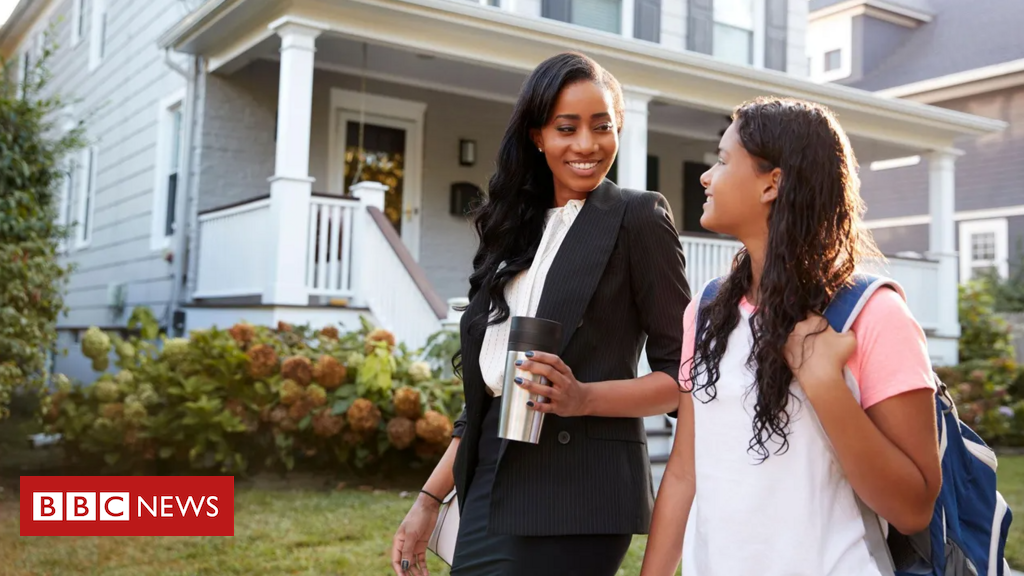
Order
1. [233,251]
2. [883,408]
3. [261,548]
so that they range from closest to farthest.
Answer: [883,408] < [261,548] < [233,251]

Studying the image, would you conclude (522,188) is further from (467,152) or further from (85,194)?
(85,194)

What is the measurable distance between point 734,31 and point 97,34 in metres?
9.55

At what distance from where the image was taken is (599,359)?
1.78 meters

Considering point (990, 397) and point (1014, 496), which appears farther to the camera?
point (990, 397)

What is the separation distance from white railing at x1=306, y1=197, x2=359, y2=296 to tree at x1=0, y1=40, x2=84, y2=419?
6.74 feet

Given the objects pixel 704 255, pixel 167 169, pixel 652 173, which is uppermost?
pixel 652 173

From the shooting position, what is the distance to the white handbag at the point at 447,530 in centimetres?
201

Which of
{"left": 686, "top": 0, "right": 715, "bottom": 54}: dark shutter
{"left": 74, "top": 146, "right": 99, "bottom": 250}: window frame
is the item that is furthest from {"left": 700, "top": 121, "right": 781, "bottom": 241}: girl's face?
{"left": 74, "top": 146, "right": 99, "bottom": 250}: window frame

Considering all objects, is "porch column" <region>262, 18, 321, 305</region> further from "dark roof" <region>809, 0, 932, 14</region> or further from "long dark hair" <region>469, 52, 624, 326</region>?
"dark roof" <region>809, 0, 932, 14</region>

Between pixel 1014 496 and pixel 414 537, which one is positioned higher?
pixel 414 537

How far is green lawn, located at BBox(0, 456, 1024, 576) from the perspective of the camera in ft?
14.2

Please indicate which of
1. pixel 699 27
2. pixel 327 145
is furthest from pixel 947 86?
pixel 327 145

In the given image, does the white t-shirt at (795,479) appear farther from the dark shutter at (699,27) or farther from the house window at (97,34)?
the house window at (97,34)

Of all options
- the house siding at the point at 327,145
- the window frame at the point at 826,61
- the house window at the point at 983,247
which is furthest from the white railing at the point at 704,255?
the window frame at the point at 826,61
